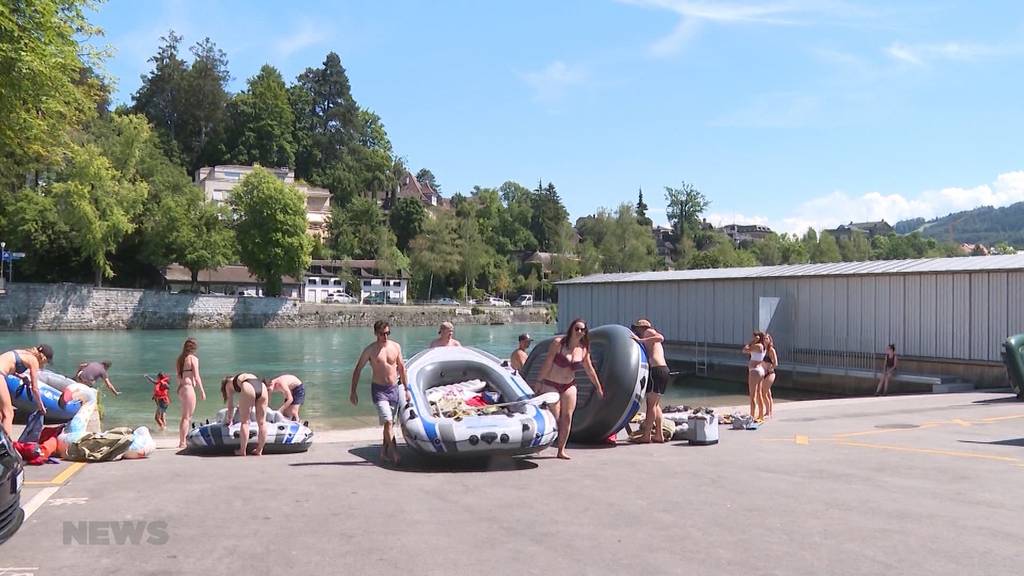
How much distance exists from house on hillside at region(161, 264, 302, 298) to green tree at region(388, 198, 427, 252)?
66.0 feet

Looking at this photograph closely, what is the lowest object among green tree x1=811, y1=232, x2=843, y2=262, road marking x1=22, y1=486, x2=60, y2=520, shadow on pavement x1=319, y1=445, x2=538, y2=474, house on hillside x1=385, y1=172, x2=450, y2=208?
shadow on pavement x1=319, y1=445, x2=538, y2=474

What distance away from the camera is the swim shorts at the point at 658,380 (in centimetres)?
1209

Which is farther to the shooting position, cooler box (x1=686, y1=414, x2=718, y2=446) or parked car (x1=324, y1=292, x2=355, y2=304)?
parked car (x1=324, y1=292, x2=355, y2=304)

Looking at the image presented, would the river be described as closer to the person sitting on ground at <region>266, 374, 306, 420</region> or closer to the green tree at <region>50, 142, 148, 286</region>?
the person sitting on ground at <region>266, 374, 306, 420</region>

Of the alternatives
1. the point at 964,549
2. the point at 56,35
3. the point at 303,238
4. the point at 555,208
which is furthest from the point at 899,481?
the point at 555,208

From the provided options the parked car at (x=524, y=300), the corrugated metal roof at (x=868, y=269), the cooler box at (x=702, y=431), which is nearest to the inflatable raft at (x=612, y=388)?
the cooler box at (x=702, y=431)

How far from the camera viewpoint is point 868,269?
28.1 m

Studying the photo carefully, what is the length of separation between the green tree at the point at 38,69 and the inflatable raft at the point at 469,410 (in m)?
10.1

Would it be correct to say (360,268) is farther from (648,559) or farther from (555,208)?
(648,559)

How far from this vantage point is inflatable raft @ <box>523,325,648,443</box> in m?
11.8

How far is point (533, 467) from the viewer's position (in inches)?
404

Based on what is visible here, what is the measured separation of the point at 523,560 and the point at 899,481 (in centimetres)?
503

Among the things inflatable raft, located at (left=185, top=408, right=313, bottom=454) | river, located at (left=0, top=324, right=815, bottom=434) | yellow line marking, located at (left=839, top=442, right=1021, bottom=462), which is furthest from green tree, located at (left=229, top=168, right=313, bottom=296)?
yellow line marking, located at (left=839, top=442, right=1021, bottom=462)

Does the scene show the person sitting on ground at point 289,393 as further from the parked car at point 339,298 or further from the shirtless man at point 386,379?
the parked car at point 339,298
